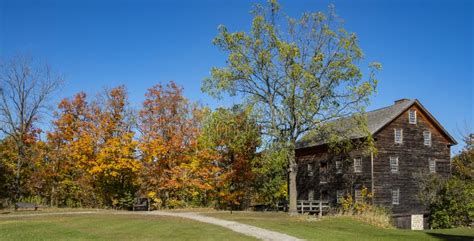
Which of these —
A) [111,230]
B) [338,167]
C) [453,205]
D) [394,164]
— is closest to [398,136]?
[394,164]

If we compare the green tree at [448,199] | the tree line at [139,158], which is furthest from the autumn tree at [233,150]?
the green tree at [448,199]

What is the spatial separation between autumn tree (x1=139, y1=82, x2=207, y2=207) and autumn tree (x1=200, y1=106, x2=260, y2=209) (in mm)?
1876

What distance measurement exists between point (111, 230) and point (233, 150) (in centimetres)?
1843

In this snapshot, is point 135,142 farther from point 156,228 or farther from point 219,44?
point 156,228

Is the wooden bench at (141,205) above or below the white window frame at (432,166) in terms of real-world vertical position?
below

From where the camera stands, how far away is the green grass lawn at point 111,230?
18.4 meters

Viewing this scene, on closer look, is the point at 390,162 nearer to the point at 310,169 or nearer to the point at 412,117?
the point at 412,117

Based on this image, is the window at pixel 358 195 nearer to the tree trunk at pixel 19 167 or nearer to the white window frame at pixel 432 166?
the white window frame at pixel 432 166

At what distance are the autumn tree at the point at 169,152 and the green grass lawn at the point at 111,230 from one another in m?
12.3

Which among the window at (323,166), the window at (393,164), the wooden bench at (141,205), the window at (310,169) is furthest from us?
the window at (310,169)

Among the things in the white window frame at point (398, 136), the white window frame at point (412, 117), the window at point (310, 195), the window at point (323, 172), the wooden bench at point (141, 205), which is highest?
the white window frame at point (412, 117)

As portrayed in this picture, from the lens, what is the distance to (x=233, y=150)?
38.2 m

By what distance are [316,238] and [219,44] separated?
16.9 meters

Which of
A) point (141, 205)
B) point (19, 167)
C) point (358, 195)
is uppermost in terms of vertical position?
point (19, 167)
